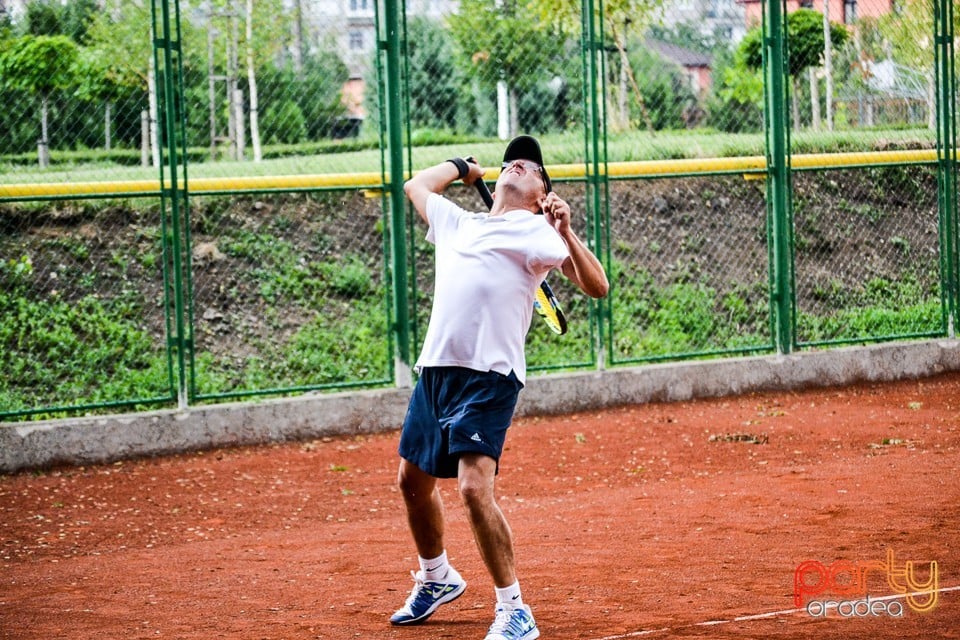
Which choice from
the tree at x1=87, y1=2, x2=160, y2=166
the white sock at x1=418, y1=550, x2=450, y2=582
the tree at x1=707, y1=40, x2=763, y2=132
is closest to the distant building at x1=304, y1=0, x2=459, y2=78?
the tree at x1=87, y1=2, x2=160, y2=166

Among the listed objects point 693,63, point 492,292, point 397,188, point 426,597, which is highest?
point 693,63

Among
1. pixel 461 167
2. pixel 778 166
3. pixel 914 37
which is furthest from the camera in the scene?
pixel 914 37

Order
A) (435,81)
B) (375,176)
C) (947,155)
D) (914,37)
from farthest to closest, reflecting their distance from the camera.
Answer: (914,37) < (435,81) < (947,155) < (375,176)

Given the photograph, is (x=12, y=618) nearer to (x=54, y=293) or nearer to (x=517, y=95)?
(x=54, y=293)

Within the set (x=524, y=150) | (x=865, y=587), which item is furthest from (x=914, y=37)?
(x=524, y=150)

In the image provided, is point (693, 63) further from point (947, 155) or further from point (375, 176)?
point (375, 176)

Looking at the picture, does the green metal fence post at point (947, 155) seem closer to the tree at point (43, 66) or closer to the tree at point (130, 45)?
the tree at point (130, 45)

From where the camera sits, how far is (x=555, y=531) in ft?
23.0

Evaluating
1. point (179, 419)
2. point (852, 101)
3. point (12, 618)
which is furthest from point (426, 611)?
point (852, 101)

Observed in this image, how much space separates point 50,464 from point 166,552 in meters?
2.85

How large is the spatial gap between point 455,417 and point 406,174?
592 centimetres

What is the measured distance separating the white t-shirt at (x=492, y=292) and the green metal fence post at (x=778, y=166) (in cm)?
753

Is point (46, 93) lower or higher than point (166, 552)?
higher

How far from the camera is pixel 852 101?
13.4m
